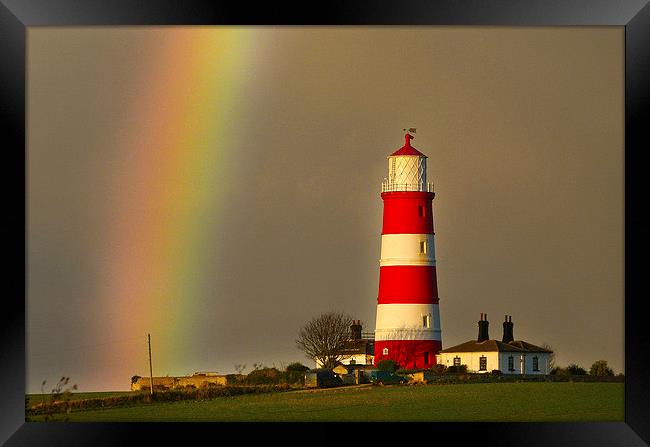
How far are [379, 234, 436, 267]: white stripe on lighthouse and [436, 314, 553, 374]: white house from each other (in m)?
2.46

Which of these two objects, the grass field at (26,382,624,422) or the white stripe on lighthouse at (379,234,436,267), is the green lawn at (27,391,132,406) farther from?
→ the white stripe on lighthouse at (379,234,436,267)

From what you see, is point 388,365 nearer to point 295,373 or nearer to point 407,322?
point 407,322

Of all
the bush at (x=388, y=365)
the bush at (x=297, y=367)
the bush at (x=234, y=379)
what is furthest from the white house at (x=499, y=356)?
the bush at (x=234, y=379)

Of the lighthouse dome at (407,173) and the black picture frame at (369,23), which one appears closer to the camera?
the black picture frame at (369,23)

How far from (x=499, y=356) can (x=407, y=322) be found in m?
3.01

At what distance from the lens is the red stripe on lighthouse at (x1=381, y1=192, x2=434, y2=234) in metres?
39.6

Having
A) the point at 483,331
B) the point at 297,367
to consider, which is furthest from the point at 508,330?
the point at 297,367

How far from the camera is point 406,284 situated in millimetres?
39125

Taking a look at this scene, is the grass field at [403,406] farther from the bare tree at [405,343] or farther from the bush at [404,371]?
the bare tree at [405,343]

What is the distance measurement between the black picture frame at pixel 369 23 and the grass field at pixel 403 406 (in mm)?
8093

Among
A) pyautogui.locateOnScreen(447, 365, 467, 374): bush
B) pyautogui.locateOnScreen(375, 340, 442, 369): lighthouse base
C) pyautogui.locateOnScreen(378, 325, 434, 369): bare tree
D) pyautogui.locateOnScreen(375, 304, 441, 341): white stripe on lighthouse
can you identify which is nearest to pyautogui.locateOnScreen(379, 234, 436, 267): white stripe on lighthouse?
pyautogui.locateOnScreen(375, 304, 441, 341): white stripe on lighthouse

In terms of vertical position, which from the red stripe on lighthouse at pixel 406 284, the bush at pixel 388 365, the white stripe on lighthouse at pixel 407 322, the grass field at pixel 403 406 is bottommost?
the grass field at pixel 403 406

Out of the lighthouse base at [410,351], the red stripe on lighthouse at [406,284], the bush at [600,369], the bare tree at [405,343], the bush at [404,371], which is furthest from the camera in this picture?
the lighthouse base at [410,351]

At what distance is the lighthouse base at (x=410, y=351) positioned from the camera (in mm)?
39375
